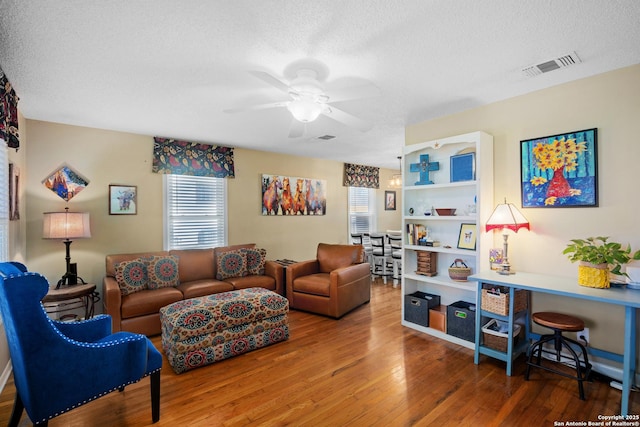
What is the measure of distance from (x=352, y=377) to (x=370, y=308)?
1.92 metres

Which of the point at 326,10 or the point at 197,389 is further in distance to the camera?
the point at 197,389

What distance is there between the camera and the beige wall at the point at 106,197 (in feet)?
11.9

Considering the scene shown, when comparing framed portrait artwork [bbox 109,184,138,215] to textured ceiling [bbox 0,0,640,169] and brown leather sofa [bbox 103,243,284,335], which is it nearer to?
brown leather sofa [bbox 103,243,284,335]

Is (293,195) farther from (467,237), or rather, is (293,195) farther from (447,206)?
(467,237)

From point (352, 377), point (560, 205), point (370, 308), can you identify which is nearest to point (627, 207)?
point (560, 205)

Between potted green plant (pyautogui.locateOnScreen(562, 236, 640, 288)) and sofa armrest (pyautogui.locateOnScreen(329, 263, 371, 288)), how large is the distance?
95.4 inches

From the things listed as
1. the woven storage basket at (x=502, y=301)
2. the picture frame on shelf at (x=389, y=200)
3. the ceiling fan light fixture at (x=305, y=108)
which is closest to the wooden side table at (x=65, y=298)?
the ceiling fan light fixture at (x=305, y=108)

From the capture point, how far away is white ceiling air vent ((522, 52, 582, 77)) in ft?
7.50

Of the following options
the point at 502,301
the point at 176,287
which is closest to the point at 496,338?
the point at 502,301

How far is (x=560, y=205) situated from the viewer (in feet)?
9.08

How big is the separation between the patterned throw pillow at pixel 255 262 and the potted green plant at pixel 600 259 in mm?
3722

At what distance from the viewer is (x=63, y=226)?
132 inches

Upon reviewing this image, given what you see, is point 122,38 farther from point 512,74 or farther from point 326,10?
point 512,74

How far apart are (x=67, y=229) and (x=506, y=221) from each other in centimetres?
457
